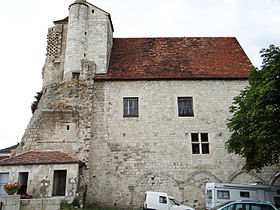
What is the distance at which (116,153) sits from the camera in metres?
16.1

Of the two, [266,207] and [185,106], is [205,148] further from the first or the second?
[266,207]

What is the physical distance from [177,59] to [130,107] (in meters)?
5.67

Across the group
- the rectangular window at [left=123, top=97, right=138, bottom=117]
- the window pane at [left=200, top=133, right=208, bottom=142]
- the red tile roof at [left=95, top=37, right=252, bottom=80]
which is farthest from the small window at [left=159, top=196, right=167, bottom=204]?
the red tile roof at [left=95, top=37, right=252, bottom=80]

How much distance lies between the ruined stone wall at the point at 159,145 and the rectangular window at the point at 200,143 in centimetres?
26

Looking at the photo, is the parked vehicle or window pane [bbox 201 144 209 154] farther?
window pane [bbox 201 144 209 154]

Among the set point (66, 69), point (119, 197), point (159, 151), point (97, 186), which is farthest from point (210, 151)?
point (66, 69)

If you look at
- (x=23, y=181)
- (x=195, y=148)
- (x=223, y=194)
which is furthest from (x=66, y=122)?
(x=223, y=194)

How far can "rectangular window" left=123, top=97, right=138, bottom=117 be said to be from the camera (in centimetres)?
1705

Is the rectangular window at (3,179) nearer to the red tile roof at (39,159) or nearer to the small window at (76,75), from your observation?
the red tile roof at (39,159)

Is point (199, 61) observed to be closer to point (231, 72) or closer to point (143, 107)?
point (231, 72)

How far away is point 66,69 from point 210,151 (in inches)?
460

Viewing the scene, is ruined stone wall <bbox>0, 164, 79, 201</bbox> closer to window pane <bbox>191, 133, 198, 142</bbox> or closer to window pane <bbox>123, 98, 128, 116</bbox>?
window pane <bbox>123, 98, 128, 116</bbox>

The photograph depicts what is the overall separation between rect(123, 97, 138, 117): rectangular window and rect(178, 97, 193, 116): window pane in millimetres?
3037

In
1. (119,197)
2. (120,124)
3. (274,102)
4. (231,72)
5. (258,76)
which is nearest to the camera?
(274,102)
